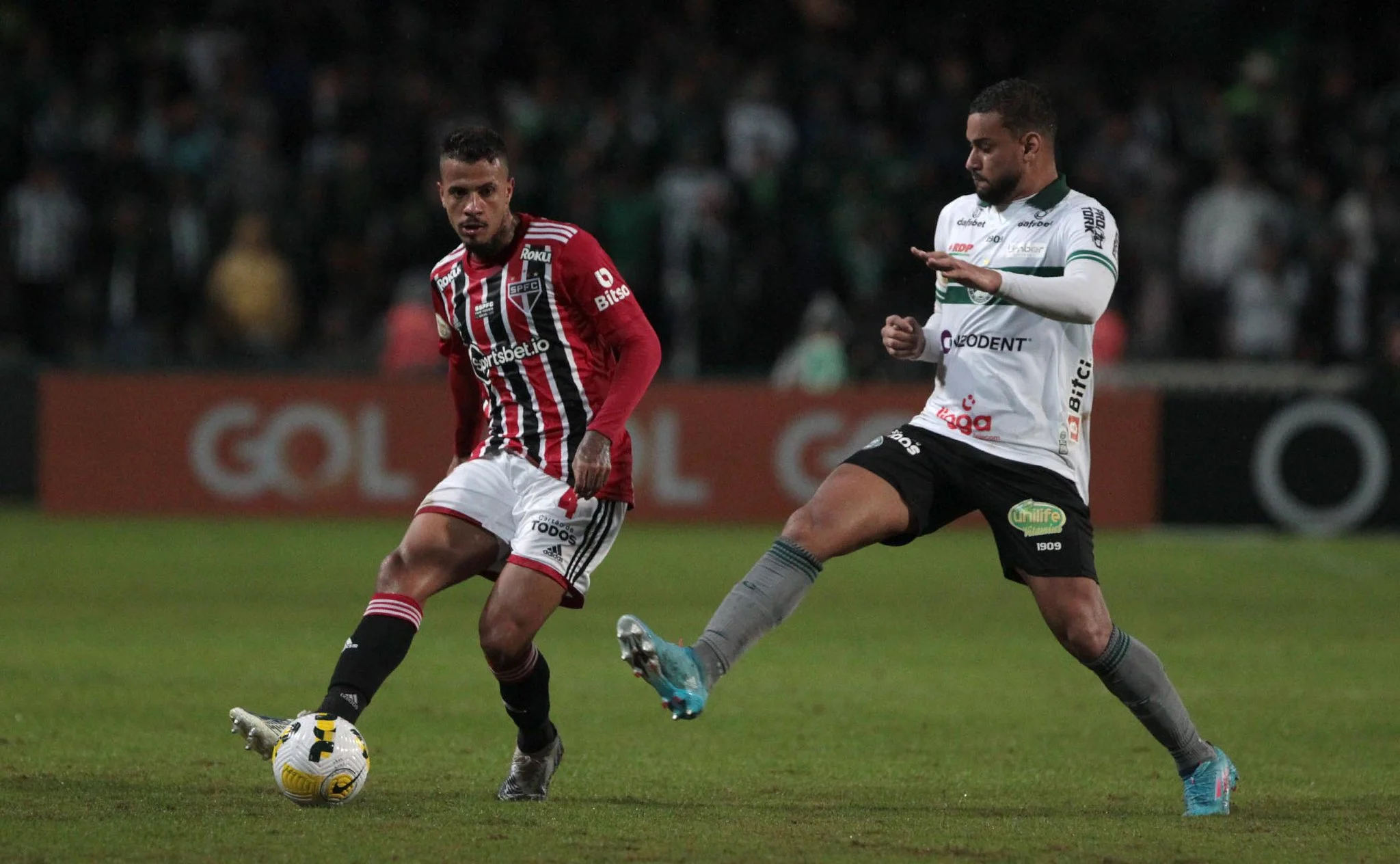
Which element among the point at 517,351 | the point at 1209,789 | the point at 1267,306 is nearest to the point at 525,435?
the point at 517,351

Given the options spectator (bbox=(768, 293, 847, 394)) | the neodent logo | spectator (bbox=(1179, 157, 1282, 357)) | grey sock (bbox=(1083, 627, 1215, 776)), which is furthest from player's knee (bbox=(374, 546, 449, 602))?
spectator (bbox=(1179, 157, 1282, 357))

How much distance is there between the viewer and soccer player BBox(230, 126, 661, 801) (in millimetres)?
5793

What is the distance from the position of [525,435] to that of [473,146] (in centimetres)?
93

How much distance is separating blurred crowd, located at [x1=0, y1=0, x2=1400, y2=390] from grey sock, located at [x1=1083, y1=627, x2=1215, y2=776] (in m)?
10.7

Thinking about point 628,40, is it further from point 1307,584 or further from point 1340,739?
point 1340,739

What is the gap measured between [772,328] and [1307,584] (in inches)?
250

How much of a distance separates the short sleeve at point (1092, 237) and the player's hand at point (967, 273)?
410 mm

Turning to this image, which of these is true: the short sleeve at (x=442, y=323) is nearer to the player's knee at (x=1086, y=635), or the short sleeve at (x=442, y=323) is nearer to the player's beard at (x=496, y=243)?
the player's beard at (x=496, y=243)

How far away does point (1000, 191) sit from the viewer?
5.87m

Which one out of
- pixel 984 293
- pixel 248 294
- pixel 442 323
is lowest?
pixel 248 294

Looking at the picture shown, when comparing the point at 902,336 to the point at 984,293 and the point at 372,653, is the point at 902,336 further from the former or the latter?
the point at 372,653

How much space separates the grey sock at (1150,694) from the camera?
5695mm

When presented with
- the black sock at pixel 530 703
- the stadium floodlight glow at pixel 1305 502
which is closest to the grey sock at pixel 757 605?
the black sock at pixel 530 703

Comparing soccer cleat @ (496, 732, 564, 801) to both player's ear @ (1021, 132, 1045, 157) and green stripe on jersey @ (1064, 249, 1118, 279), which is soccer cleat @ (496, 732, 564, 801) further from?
player's ear @ (1021, 132, 1045, 157)
